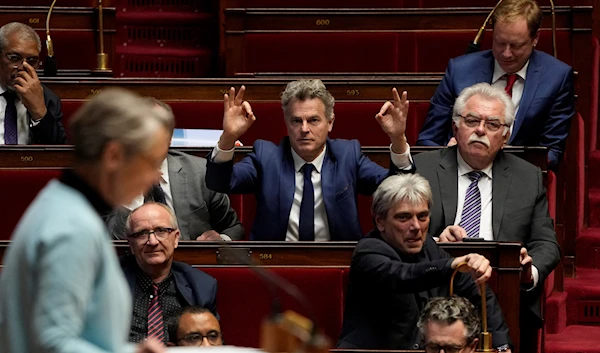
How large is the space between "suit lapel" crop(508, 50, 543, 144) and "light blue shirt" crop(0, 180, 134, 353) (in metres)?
2.01

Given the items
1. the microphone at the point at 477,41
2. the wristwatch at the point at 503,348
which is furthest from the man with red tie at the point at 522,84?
the wristwatch at the point at 503,348

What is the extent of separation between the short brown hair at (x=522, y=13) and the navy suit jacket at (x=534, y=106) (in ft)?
0.33

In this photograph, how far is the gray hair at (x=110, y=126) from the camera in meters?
0.97

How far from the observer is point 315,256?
2334mm

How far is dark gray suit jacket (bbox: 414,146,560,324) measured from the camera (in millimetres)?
2492

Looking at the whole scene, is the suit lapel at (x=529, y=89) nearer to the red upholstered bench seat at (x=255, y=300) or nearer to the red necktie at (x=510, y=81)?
the red necktie at (x=510, y=81)

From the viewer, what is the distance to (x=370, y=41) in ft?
11.5

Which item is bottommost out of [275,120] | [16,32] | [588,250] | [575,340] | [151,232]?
[575,340]

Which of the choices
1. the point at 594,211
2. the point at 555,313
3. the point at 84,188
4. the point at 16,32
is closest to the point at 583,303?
the point at 555,313

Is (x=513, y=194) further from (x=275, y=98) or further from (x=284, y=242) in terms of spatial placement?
(x=275, y=98)

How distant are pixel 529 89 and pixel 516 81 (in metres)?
0.05

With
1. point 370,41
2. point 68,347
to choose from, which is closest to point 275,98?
point 370,41

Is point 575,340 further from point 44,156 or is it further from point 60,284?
point 60,284

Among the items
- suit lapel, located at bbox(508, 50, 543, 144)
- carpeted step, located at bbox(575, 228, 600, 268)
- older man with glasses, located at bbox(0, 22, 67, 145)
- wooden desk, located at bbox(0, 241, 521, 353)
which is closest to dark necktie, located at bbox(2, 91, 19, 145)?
older man with glasses, located at bbox(0, 22, 67, 145)
